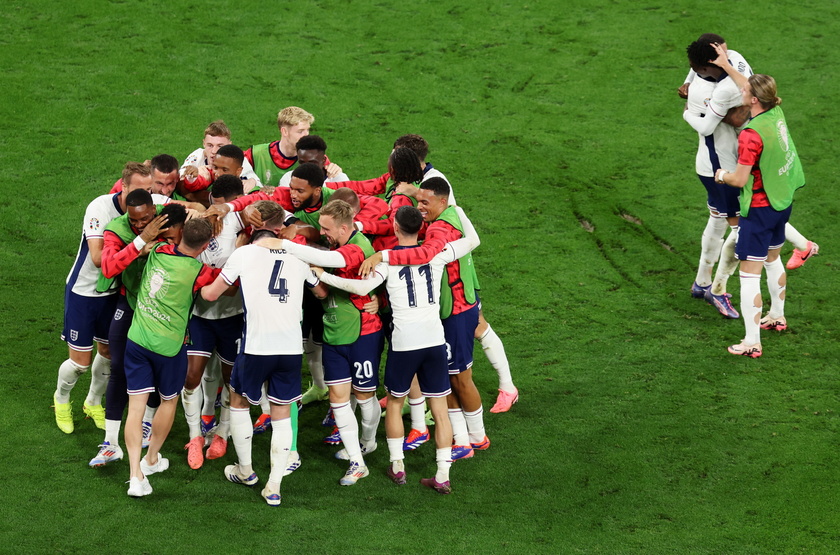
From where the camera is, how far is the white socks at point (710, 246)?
8.52 meters

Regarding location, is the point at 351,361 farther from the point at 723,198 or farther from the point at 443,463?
the point at 723,198

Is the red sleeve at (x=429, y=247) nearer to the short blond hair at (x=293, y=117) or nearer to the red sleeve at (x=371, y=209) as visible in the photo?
the red sleeve at (x=371, y=209)

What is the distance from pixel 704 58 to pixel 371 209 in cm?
353

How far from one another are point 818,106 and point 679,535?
810cm

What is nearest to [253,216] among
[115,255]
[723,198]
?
[115,255]

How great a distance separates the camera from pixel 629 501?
590cm

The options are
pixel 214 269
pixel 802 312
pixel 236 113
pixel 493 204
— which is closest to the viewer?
pixel 214 269

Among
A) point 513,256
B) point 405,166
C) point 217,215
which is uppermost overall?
point 405,166

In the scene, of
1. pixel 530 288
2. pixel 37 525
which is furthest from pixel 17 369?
pixel 530 288

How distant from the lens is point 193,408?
625 centimetres

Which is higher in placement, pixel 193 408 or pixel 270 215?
pixel 270 215

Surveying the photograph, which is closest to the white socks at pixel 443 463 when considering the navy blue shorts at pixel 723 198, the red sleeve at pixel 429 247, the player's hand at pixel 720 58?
the red sleeve at pixel 429 247

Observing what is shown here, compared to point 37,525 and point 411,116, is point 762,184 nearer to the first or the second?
point 411,116

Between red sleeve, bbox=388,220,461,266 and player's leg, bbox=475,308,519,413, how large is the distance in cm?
104
